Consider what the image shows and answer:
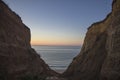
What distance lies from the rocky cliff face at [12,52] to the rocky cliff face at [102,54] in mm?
9134

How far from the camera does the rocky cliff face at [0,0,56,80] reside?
33000 millimetres

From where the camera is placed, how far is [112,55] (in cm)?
3425

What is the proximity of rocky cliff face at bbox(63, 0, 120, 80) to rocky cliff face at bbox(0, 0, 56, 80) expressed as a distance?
913 cm

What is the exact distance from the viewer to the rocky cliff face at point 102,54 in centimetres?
3325

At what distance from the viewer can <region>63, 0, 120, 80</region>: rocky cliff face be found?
3325cm

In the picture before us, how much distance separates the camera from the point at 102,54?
4250cm

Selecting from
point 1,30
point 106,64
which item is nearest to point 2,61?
point 1,30

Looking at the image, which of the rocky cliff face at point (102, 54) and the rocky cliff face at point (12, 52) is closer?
the rocky cliff face at point (12, 52)

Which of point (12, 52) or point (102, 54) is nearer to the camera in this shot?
point (12, 52)

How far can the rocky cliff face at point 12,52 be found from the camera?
33.0 metres

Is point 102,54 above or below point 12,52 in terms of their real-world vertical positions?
below

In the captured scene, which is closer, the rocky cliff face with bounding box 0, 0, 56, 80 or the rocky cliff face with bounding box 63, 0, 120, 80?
the rocky cliff face with bounding box 0, 0, 56, 80

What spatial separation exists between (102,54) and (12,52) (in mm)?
15710

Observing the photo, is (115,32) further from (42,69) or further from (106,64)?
(42,69)
